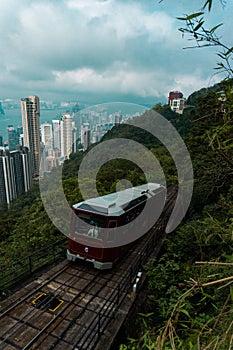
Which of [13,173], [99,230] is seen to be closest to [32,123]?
[13,173]

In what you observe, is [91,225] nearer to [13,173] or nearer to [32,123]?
[13,173]

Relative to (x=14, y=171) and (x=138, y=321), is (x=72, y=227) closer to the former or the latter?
(x=138, y=321)

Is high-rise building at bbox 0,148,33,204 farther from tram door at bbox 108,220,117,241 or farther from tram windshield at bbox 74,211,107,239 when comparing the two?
tram door at bbox 108,220,117,241

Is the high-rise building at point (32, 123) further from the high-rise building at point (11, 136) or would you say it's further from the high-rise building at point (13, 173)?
the high-rise building at point (11, 136)

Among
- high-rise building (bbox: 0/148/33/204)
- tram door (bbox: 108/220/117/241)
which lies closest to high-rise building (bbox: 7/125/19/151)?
high-rise building (bbox: 0/148/33/204)

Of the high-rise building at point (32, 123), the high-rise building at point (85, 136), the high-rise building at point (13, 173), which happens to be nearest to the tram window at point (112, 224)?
the high-rise building at point (85, 136)
